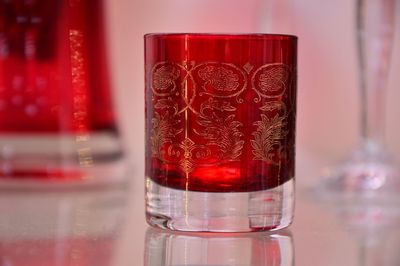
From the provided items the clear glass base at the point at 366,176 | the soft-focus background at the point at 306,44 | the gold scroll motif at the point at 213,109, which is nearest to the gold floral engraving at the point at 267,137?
the gold scroll motif at the point at 213,109

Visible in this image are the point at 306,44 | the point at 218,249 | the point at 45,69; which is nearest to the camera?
the point at 218,249

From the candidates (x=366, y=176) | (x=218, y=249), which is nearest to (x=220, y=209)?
(x=218, y=249)

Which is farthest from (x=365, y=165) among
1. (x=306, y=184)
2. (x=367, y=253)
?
(x=367, y=253)

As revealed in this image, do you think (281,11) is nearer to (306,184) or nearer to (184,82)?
(306,184)

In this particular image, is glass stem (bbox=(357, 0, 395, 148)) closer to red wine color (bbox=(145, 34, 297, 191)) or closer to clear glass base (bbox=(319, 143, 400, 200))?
clear glass base (bbox=(319, 143, 400, 200))

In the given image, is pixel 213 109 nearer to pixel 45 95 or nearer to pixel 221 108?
pixel 221 108

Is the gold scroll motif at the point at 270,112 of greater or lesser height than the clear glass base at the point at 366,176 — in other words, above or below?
above

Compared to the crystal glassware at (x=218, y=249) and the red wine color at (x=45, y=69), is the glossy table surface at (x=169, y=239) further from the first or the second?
the red wine color at (x=45, y=69)
